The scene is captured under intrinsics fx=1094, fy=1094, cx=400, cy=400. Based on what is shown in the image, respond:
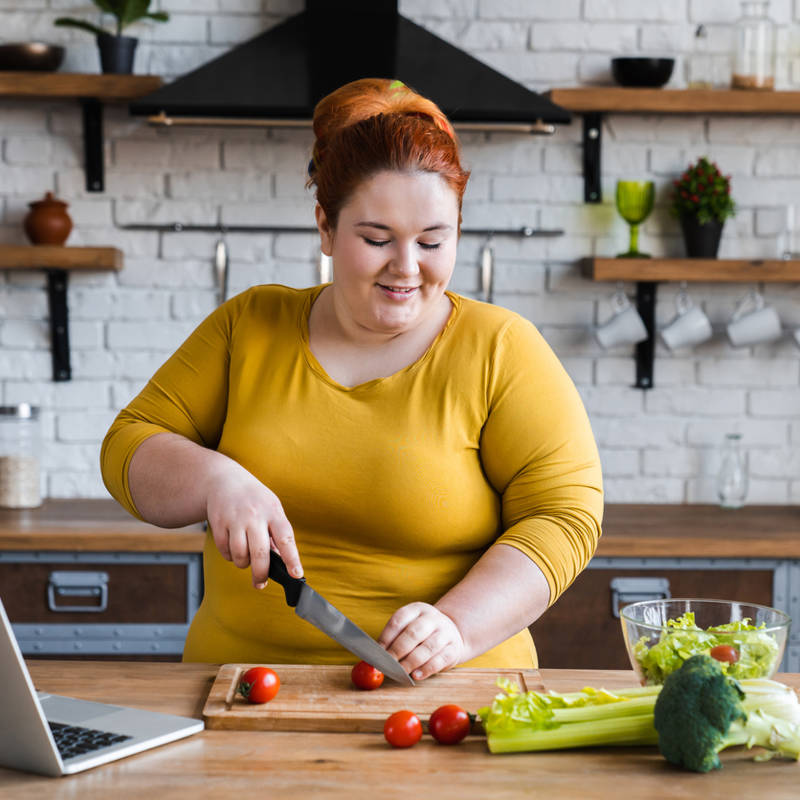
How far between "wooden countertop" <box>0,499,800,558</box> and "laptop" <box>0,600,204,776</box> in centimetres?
129

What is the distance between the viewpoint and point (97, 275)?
9.75 feet

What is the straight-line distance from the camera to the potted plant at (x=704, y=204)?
9.29 feet

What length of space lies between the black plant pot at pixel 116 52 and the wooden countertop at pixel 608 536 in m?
1.13

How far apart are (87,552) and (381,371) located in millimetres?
1278

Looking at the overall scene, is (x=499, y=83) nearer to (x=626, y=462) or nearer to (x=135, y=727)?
(x=626, y=462)

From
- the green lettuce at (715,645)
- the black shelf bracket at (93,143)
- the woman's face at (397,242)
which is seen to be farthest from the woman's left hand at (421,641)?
the black shelf bracket at (93,143)

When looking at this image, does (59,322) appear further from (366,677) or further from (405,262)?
(366,677)

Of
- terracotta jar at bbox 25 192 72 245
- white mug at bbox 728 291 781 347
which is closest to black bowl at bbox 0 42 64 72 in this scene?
terracotta jar at bbox 25 192 72 245

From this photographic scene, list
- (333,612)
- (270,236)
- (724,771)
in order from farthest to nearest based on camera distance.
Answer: (270,236)
(333,612)
(724,771)

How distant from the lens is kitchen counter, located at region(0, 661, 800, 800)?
98cm

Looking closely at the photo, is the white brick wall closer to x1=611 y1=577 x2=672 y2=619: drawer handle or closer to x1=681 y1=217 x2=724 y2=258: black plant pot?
x1=681 y1=217 x2=724 y2=258: black plant pot

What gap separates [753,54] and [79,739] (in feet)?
8.13

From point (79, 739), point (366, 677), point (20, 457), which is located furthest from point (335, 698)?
point (20, 457)

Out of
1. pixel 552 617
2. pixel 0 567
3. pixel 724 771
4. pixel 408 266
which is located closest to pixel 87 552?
pixel 0 567
